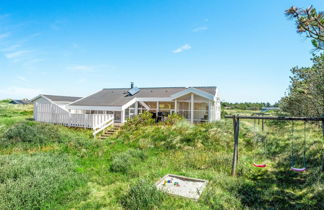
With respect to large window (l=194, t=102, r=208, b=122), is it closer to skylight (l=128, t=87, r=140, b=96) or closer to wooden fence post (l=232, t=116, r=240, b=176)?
skylight (l=128, t=87, r=140, b=96)

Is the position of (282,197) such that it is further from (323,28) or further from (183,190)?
(323,28)

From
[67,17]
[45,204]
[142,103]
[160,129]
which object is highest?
[67,17]

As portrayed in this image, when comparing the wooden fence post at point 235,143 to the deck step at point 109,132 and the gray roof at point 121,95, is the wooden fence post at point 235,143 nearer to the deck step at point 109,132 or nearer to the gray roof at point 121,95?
the deck step at point 109,132

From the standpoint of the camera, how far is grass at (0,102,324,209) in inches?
150

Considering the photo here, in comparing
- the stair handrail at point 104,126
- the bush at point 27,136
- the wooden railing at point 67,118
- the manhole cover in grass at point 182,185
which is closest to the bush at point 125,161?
the manhole cover in grass at point 182,185

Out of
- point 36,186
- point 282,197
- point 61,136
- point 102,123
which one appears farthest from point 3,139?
point 282,197

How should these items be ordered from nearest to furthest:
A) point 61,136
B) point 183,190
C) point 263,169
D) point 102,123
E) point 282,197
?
point 282,197
point 183,190
point 263,169
point 61,136
point 102,123

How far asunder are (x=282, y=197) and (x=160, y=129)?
27.4ft

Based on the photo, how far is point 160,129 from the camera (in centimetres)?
1183

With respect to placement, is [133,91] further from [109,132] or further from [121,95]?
[109,132]

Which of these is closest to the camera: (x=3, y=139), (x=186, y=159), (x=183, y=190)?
(x=183, y=190)

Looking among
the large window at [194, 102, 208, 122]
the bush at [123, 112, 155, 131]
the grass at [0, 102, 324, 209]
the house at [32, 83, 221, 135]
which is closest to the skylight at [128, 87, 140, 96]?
the house at [32, 83, 221, 135]

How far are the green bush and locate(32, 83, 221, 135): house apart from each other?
7643 mm

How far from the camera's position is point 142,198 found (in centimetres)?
374
